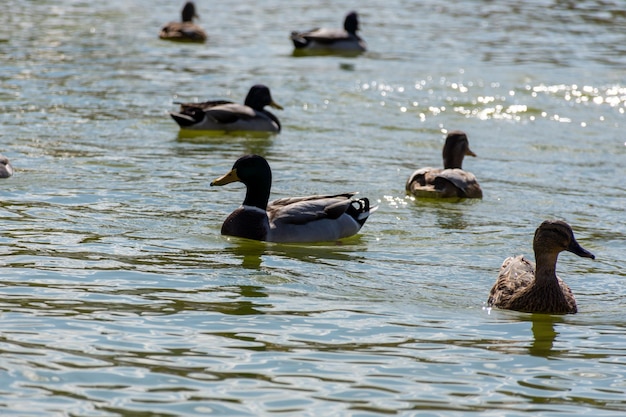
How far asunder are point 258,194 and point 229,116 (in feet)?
23.3

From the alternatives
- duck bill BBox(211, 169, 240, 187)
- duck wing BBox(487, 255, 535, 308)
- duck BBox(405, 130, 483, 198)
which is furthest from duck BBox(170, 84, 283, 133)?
duck wing BBox(487, 255, 535, 308)

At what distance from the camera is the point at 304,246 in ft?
46.4

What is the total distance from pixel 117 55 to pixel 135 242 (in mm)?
15417

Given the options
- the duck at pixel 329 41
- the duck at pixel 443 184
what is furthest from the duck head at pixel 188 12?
the duck at pixel 443 184

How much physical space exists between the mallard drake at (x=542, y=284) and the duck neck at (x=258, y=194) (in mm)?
3493

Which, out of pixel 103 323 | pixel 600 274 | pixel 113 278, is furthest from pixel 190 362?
pixel 600 274

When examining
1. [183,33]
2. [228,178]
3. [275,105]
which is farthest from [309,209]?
[183,33]

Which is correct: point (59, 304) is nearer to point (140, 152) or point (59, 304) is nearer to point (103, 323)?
point (103, 323)

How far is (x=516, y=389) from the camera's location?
29.8 ft

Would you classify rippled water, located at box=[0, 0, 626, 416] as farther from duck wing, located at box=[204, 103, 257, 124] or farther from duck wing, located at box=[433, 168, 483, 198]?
duck wing, located at box=[204, 103, 257, 124]

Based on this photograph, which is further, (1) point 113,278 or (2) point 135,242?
(2) point 135,242

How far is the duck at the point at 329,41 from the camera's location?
103ft

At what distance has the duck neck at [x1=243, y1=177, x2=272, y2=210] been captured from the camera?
47.2 feet

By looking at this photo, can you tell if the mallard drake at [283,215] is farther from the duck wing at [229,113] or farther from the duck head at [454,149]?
the duck wing at [229,113]
